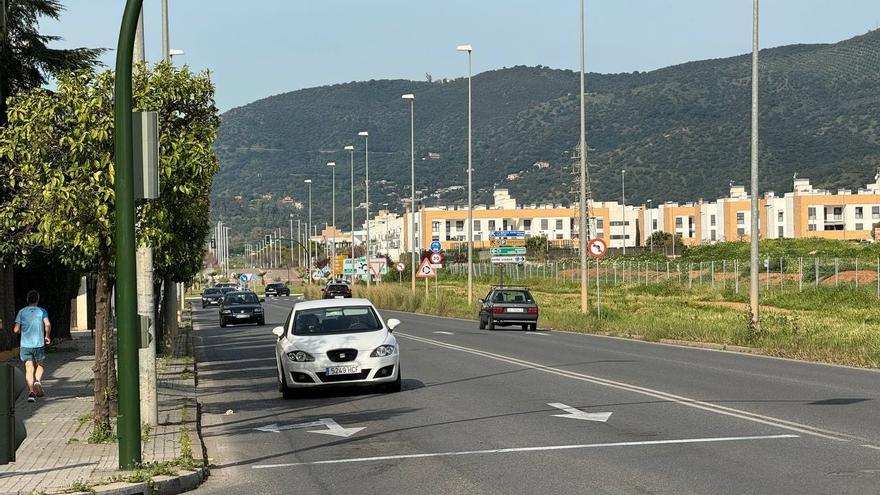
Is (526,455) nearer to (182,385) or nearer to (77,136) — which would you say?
(77,136)

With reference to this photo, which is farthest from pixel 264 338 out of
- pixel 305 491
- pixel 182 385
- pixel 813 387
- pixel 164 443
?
pixel 305 491

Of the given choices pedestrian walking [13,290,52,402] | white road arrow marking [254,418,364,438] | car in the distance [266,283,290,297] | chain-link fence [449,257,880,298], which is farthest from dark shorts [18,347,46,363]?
car in the distance [266,283,290,297]

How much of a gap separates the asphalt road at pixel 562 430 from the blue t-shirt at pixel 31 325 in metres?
2.84

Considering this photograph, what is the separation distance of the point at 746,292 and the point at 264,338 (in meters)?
35.0

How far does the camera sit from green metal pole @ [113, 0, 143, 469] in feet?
39.9

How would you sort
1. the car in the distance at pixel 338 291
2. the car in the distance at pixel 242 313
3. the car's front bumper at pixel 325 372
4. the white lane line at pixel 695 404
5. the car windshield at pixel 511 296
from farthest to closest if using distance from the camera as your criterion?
the car in the distance at pixel 338 291, the car in the distance at pixel 242 313, the car windshield at pixel 511 296, the car's front bumper at pixel 325 372, the white lane line at pixel 695 404

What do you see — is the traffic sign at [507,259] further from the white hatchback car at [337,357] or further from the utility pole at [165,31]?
the white hatchback car at [337,357]

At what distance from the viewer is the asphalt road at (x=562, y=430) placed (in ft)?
38.5

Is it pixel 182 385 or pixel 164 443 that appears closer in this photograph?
pixel 164 443

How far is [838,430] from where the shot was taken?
14914 millimetres

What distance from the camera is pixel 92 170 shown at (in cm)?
1616

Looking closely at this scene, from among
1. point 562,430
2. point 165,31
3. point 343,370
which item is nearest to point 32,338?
point 343,370

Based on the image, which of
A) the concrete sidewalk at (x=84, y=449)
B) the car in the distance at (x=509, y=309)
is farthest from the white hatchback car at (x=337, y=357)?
the car in the distance at (x=509, y=309)

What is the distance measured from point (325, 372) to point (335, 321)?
6.31ft
